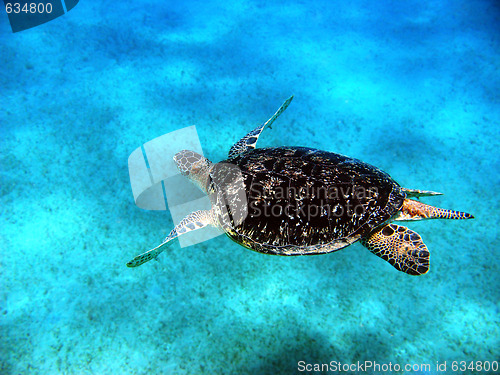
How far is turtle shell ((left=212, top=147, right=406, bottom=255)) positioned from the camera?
6.40 feet

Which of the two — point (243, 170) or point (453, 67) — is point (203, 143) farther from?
point (453, 67)

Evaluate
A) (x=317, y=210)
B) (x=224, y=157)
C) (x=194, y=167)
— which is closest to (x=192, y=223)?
(x=194, y=167)

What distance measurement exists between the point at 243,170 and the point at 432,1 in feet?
20.4

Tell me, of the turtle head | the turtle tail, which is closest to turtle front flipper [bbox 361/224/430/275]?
the turtle tail

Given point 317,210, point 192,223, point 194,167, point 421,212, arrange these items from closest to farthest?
1. point 317,210
2. point 421,212
3. point 192,223
4. point 194,167

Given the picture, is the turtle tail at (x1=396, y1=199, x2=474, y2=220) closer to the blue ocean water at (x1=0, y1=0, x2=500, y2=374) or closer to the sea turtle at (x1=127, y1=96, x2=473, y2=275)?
the sea turtle at (x1=127, y1=96, x2=473, y2=275)

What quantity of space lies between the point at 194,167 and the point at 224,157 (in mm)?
569

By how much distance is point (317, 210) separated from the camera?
6.37ft

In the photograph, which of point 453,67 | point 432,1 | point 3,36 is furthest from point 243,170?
point 432,1

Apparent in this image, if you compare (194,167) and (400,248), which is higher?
(194,167)

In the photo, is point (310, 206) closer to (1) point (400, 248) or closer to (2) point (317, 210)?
(2) point (317, 210)

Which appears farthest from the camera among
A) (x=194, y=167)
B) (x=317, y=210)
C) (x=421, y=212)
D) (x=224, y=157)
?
(x=224, y=157)

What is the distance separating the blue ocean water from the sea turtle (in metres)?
0.38

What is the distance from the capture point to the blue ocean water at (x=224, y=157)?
1981mm
